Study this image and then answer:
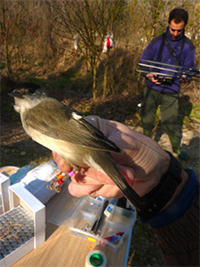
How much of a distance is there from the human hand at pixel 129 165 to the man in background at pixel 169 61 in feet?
7.98

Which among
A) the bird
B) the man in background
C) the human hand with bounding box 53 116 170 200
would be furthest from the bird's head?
the man in background

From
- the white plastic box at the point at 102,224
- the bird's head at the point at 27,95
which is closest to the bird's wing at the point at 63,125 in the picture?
the bird's head at the point at 27,95

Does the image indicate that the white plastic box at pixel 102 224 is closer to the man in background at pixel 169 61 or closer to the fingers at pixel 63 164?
the fingers at pixel 63 164

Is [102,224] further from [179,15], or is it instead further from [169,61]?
[179,15]

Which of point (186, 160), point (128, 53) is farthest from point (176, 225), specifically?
point (128, 53)

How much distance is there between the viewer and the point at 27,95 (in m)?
1.82

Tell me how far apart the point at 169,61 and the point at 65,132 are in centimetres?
357

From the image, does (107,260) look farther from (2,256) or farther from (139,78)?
(139,78)

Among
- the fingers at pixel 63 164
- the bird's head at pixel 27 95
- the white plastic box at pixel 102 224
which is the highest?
the bird's head at pixel 27 95

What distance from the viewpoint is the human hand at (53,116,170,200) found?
5.84 ft

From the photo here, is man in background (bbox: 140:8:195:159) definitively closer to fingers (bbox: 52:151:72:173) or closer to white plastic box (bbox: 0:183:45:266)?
fingers (bbox: 52:151:72:173)

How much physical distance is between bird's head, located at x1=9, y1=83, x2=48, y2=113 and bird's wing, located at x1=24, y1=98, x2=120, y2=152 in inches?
5.0

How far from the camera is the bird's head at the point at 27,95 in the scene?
1804mm

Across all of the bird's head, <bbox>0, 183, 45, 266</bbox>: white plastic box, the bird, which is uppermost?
the bird's head
